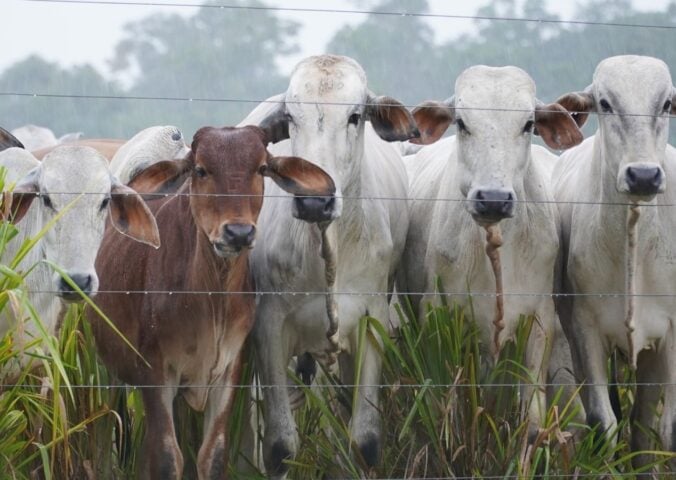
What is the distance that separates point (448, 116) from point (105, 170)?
1541mm

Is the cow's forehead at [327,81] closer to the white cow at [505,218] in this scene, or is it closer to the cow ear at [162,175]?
the white cow at [505,218]

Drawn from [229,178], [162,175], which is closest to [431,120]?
[229,178]

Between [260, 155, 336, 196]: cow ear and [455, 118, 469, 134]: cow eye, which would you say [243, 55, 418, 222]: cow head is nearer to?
[260, 155, 336, 196]: cow ear

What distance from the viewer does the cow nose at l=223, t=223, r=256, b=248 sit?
5324 millimetres

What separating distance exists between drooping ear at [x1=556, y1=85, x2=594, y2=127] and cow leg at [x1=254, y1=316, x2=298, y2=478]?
1595mm

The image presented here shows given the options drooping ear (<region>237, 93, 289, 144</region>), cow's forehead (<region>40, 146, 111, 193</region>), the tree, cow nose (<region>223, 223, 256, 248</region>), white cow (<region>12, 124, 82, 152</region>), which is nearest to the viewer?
cow nose (<region>223, 223, 256, 248</region>)

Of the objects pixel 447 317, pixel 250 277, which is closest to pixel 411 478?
pixel 447 317

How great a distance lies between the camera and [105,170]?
5.74 metres

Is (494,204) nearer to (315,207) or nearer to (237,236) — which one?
(315,207)

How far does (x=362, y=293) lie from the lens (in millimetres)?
6219

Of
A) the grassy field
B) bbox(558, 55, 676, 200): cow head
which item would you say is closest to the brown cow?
the grassy field

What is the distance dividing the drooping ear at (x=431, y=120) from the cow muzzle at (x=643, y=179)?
89 cm

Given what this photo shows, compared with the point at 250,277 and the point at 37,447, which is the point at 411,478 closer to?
the point at 250,277

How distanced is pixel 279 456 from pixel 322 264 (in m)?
0.86
